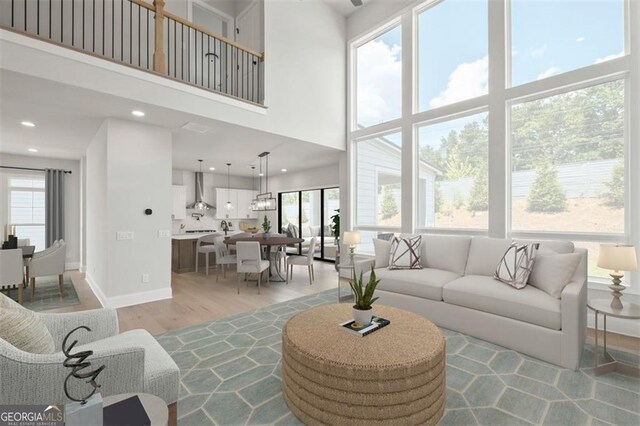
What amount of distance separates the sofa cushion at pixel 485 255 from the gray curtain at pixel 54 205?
8403 mm

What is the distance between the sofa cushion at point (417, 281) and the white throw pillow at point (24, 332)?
3.20 metres

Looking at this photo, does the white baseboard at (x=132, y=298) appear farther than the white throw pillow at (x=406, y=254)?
Yes

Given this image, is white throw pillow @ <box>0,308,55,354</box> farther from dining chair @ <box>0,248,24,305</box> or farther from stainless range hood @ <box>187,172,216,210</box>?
stainless range hood @ <box>187,172,216,210</box>

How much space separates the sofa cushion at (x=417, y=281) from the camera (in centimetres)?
334

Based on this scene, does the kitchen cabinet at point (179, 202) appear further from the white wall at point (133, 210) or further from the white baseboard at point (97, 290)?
the white wall at point (133, 210)

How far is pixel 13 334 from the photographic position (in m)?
1.39

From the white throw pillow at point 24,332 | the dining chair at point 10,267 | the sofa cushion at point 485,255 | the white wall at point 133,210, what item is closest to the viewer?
the white throw pillow at point 24,332

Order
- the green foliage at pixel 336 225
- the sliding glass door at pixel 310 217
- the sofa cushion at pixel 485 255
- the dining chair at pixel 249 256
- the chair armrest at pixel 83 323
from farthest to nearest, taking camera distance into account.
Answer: the sliding glass door at pixel 310 217, the green foliage at pixel 336 225, the dining chair at pixel 249 256, the sofa cushion at pixel 485 255, the chair armrest at pixel 83 323

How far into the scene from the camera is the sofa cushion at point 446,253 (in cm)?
379

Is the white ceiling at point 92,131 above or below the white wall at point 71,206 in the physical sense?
above

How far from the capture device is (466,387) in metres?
2.15

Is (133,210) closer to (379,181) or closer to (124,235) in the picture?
(124,235)

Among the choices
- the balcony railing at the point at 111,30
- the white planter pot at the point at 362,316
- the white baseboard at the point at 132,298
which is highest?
the balcony railing at the point at 111,30

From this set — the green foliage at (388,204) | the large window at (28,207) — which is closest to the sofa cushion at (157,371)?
the green foliage at (388,204)
